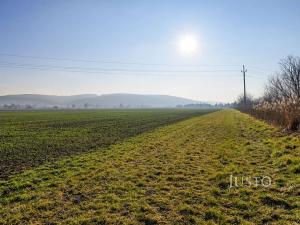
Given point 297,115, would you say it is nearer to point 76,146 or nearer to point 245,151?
point 245,151

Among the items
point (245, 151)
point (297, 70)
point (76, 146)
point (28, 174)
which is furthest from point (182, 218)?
point (297, 70)

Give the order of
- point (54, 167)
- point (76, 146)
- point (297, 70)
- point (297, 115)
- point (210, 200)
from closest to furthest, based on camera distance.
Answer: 1. point (210, 200)
2. point (54, 167)
3. point (76, 146)
4. point (297, 115)
5. point (297, 70)

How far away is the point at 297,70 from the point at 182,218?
78.6 meters

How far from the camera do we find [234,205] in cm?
636

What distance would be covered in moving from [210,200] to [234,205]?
591 mm

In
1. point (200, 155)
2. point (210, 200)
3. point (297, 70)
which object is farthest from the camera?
point (297, 70)

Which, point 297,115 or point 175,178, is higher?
point 297,115

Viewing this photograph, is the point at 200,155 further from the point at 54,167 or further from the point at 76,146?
the point at 76,146

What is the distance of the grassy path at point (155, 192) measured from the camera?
19.1 feet

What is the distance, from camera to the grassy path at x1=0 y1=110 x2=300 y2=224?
19.1 ft

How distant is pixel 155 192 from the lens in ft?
24.6

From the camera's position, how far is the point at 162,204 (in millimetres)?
6535

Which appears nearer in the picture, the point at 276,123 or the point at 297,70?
the point at 276,123

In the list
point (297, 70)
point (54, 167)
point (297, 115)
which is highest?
point (297, 70)
